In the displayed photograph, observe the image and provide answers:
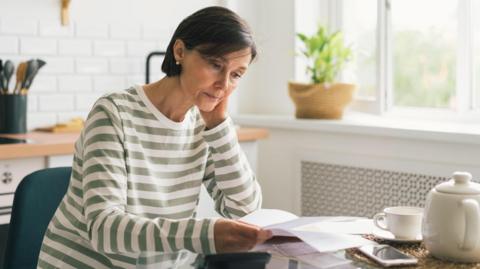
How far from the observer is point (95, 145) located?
152cm

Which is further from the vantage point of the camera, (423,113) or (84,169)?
(423,113)

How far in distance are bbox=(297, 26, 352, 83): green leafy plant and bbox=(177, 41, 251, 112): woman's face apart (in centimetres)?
162

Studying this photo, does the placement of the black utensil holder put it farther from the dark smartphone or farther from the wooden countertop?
the dark smartphone

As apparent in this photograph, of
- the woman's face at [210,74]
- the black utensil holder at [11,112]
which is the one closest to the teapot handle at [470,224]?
the woman's face at [210,74]

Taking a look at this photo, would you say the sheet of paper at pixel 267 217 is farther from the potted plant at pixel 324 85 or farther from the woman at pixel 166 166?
the potted plant at pixel 324 85

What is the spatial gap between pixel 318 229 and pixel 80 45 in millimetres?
1971

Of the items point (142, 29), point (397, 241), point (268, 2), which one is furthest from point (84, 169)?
point (268, 2)

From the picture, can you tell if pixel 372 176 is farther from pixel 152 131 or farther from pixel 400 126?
pixel 152 131

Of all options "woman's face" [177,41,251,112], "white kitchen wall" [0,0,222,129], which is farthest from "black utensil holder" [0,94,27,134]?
"woman's face" [177,41,251,112]

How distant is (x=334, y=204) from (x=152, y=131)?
5.35ft

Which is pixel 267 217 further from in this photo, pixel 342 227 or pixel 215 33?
pixel 215 33

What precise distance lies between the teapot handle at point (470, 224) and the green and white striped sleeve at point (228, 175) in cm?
66

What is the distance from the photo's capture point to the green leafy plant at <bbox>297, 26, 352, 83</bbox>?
327 centimetres

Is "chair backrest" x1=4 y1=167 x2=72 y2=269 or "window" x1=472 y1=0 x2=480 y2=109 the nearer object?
"chair backrest" x1=4 y1=167 x2=72 y2=269
